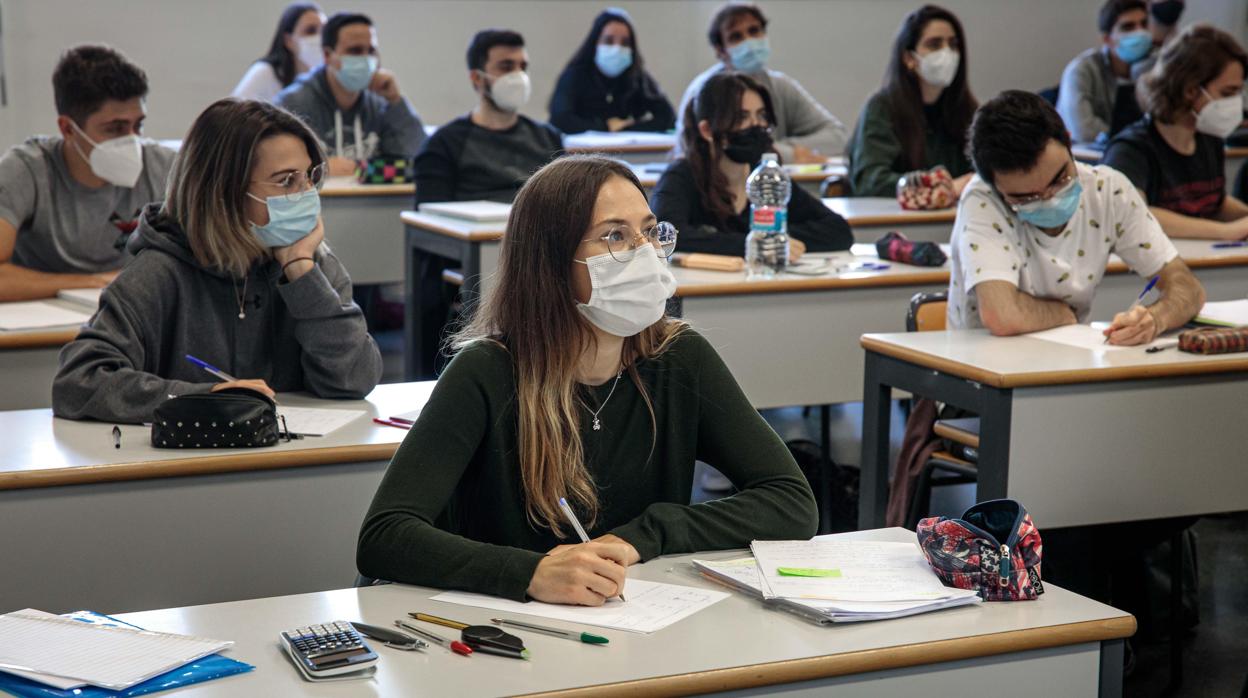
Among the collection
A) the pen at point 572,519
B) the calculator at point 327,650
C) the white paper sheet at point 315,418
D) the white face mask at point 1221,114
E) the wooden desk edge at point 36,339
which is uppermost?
the white face mask at point 1221,114

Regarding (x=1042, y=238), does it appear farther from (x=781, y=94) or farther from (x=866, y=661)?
(x=781, y=94)

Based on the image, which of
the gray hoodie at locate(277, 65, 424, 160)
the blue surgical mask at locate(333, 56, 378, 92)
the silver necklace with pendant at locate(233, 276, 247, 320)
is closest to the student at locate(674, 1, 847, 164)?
the gray hoodie at locate(277, 65, 424, 160)

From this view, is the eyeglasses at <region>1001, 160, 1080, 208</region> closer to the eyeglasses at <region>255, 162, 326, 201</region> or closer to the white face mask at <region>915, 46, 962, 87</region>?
the eyeglasses at <region>255, 162, 326, 201</region>

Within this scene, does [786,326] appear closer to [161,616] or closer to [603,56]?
[161,616]

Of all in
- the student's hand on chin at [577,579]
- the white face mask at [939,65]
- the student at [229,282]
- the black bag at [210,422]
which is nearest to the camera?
the student's hand on chin at [577,579]

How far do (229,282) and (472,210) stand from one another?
1.99 metres

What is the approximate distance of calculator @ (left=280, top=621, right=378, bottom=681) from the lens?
51.0 inches

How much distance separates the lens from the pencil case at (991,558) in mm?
1521

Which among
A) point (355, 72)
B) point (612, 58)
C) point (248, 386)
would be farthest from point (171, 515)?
point (612, 58)

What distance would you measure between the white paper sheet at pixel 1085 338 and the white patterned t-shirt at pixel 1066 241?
0.12 meters

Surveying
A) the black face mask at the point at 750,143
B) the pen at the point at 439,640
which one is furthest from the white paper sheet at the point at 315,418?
the black face mask at the point at 750,143

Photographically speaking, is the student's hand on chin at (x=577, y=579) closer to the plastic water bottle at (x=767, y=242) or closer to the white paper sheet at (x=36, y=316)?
the white paper sheet at (x=36, y=316)

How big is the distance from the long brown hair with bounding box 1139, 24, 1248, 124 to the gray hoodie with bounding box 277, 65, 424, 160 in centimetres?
310

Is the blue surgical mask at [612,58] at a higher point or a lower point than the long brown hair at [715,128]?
higher
